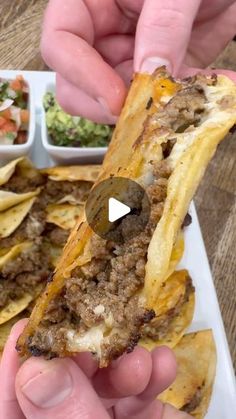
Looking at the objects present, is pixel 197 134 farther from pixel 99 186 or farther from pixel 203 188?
pixel 203 188

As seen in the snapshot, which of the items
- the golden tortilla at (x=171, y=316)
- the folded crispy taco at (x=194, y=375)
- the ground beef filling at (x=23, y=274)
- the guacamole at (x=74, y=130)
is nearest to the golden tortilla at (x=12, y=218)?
the ground beef filling at (x=23, y=274)

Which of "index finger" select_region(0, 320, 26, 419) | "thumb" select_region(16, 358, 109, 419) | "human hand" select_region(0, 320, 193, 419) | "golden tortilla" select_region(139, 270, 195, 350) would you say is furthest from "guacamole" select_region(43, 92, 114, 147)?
"thumb" select_region(16, 358, 109, 419)

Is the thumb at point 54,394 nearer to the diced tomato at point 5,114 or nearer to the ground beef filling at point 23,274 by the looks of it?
the ground beef filling at point 23,274

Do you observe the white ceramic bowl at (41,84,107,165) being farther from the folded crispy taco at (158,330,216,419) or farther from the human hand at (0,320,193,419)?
the human hand at (0,320,193,419)

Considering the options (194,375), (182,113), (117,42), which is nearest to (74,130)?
(117,42)

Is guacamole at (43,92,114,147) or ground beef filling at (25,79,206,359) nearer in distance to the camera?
ground beef filling at (25,79,206,359)

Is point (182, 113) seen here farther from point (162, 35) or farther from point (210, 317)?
point (210, 317)

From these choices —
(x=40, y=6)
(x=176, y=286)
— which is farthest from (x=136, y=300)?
(x=40, y=6)
